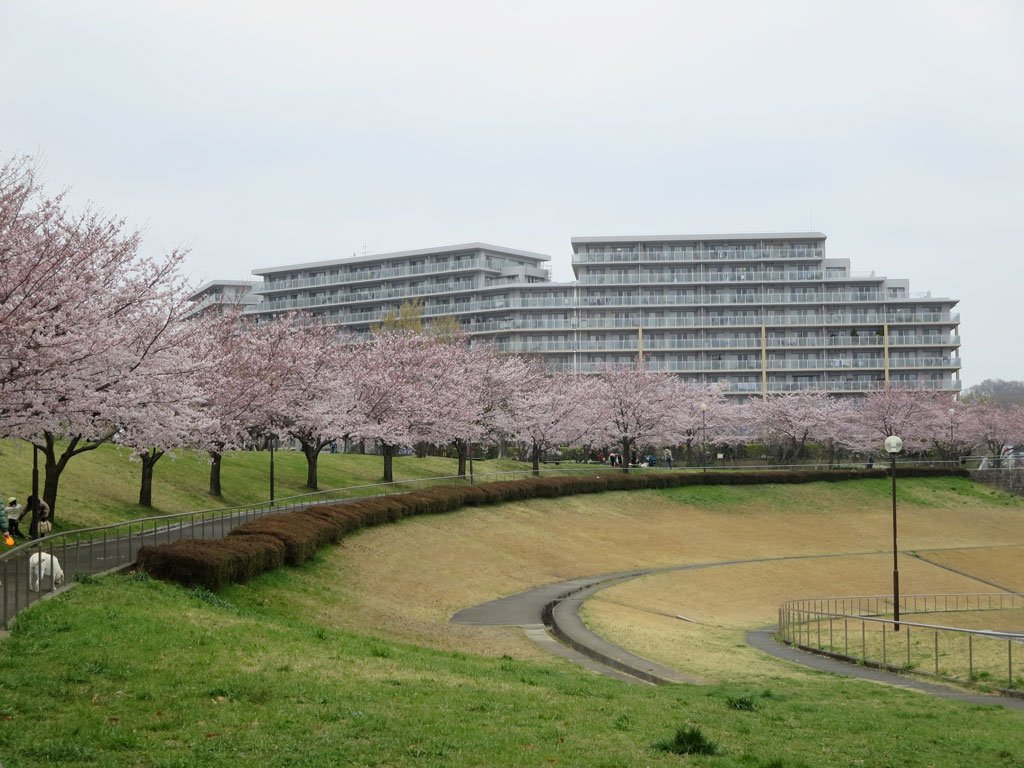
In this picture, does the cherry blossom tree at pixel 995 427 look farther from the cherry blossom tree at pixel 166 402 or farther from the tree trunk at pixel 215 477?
the cherry blossom tree at pixel 166 402

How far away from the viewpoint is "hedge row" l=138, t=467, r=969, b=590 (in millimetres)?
22266

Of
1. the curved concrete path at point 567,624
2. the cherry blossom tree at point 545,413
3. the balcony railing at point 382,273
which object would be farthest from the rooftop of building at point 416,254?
the curved concrete path at point 567,624

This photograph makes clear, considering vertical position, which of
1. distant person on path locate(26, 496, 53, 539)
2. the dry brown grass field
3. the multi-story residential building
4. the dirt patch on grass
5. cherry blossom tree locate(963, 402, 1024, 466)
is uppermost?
the multi-story residential building

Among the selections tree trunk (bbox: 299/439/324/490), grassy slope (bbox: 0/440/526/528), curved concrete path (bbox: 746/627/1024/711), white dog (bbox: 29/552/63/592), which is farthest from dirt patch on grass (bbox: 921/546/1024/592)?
white dog (bbox: 29/552/63/592)

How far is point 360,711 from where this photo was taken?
451 inches

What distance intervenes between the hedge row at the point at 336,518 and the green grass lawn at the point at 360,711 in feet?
12.6

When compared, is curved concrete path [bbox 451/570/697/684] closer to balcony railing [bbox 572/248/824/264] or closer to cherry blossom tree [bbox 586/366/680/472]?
cherry blossom tree [bbox 586/366/680/472]

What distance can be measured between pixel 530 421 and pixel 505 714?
58.2 metres

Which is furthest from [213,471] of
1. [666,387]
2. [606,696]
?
[666,387]

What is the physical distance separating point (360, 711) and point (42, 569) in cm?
951

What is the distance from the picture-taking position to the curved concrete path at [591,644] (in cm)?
2020

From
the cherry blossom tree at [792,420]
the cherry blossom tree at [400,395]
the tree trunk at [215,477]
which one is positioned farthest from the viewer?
the cherry blossom tree at [792,420]

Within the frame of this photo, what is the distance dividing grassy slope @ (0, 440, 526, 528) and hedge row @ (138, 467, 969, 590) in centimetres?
628

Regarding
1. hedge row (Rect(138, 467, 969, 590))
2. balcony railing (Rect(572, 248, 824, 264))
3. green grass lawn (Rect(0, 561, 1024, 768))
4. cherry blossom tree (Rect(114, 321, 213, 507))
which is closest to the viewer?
green grass lawn (Rect(0, 561, 1024, 768))
